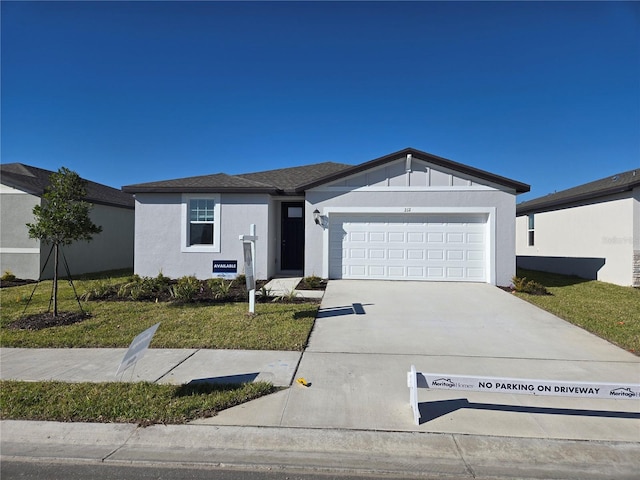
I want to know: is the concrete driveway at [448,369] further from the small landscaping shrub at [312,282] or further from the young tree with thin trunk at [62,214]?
the young tree with thin trunk at [62,214]

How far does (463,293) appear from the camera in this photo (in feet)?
34.5

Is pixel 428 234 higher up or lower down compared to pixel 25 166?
lower down

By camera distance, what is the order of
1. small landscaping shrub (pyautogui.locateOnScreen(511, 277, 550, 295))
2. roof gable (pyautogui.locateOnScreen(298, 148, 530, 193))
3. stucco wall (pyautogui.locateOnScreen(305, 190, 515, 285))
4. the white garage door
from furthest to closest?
the white garage door
roof gable (pyautogui.locateOnScreen(298, 148, 530, 193))
stucco wall (pyautogui.locateOnScreen(305, 190, 515, 285))
small landscaping shrub (pyautogui.locateOnScreen(511, 277, 550, 295))

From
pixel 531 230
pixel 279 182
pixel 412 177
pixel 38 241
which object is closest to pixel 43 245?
pixel 38 241

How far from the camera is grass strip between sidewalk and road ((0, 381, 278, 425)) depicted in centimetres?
372

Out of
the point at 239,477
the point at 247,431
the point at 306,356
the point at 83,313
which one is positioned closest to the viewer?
the point at 239,477

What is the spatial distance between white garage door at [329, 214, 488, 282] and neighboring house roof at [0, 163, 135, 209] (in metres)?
8.64

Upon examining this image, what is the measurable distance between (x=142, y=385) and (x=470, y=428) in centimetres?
383

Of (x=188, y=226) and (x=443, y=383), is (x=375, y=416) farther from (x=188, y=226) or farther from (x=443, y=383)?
(x=188, y=226)

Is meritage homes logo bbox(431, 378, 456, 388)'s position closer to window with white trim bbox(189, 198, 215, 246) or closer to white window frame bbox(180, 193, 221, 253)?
white window frame bbox(180, 193, 221, 253)

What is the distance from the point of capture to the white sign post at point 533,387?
362 centimetres

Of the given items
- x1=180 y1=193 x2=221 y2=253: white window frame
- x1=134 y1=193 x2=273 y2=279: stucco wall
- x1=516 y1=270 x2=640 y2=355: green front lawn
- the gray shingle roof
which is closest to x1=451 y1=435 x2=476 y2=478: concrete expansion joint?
x1=516 y1=270 x2=640 y2=355: green front lawn

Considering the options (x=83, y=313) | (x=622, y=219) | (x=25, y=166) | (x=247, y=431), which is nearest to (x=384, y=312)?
(x=247, y=431)

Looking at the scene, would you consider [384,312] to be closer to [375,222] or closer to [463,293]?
[463,293]
